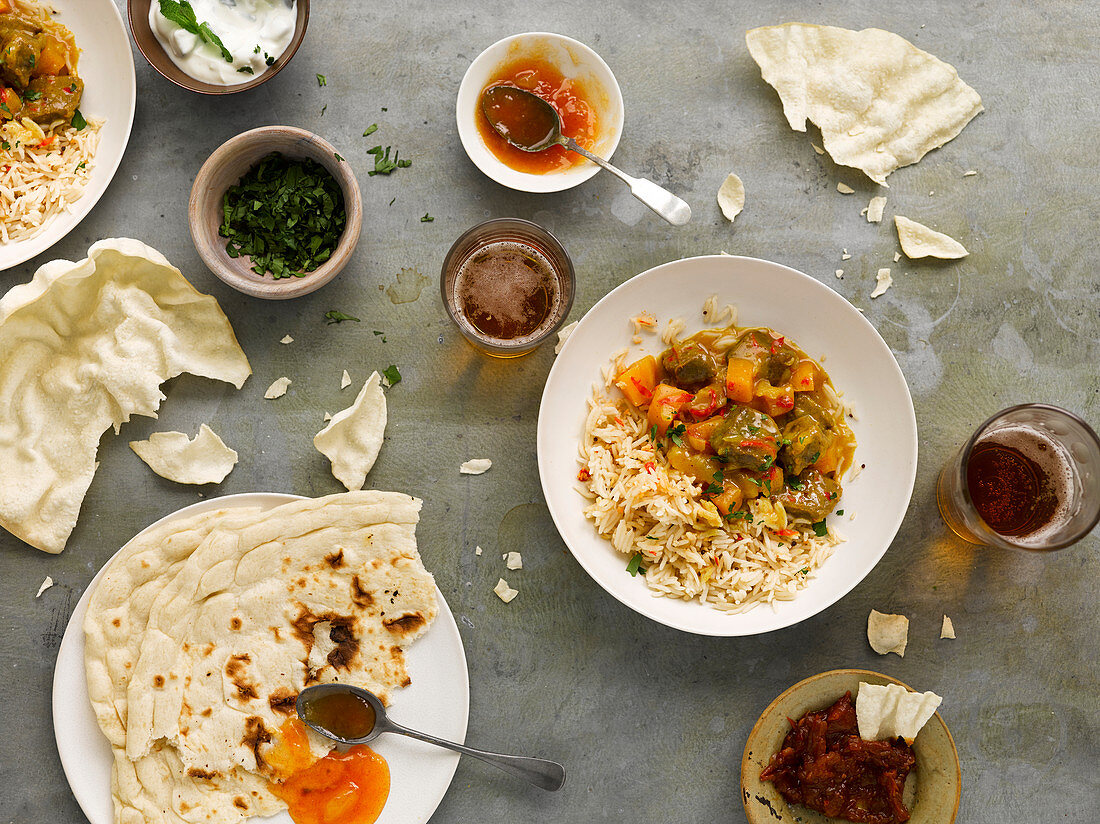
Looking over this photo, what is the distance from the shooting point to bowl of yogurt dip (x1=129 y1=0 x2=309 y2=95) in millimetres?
2904

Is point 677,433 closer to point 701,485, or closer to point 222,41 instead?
point 701,485

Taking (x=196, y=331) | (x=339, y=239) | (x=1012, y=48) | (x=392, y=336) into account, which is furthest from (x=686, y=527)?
(x=1012, y=48)

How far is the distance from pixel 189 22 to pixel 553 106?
1448mm

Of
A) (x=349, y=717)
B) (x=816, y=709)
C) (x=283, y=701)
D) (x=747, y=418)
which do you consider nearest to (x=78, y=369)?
(x=283, y=701)

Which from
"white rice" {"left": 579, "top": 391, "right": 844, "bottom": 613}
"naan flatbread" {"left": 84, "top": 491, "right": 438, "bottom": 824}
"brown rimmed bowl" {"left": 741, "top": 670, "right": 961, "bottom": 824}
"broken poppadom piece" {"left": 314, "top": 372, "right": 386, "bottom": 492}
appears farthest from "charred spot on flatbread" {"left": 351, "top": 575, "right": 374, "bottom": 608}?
"brown rimmed bowl" {"left": 741, "top": 670, "right": 961, "bottom": 824}

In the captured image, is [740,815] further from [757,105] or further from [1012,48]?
[1012,48]

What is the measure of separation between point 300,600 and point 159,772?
820 millimetres

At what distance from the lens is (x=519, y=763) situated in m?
2.90

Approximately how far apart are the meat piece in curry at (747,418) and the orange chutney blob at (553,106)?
3.11ft

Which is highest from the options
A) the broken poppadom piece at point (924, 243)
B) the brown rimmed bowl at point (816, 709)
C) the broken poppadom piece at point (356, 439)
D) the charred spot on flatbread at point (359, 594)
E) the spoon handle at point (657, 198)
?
the spoon handle at point (657, 198)

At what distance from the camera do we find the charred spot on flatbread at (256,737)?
2.77m

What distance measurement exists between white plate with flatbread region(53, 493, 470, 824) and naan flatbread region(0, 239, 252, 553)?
42 cm

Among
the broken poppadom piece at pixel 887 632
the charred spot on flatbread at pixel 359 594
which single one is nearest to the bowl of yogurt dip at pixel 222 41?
the charred spot on flatbread at pixel 359 594

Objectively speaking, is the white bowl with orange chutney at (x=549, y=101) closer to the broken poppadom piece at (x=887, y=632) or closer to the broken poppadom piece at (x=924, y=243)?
the broken poppadom piece at (x=924, y=243)
